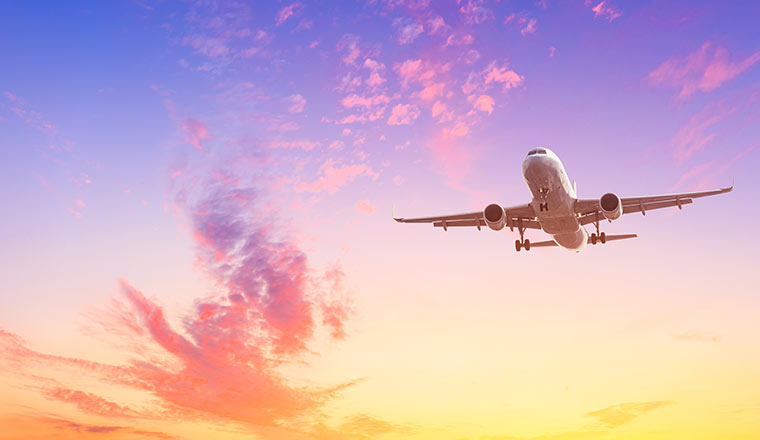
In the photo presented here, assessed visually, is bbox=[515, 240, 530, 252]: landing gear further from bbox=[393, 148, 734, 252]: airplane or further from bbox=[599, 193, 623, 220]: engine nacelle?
bbox=[599, 193, 623, 220]: engine nacelle

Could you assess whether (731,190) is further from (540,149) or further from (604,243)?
(540,149)

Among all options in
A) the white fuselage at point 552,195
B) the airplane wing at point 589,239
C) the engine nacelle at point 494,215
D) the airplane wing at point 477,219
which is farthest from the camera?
the airplane wing at point 589,239

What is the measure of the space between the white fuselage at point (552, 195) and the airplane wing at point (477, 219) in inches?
96.8

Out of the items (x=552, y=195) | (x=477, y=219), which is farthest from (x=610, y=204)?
(x=477, y=219)

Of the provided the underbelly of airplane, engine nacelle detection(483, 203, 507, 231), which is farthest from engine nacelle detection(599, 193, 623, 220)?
engine nacelle detection(483, 203, 507, 231)

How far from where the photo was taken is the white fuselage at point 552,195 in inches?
1844

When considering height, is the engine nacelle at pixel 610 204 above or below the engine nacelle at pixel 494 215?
below

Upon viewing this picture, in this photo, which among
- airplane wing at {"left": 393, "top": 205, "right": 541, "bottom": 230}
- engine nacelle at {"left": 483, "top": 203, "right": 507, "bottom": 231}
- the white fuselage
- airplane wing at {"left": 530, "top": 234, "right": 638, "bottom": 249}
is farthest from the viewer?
airplane wing at {"left": 530, "top": 234, "right": 638, "bottom": 249}

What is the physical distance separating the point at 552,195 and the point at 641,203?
12.0 metres

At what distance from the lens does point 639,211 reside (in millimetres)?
57938

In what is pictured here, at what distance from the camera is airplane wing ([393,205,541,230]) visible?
55625 millimetres

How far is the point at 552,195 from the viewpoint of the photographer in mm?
49375

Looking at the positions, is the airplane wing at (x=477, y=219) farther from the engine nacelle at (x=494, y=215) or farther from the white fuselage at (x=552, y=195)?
the white fuselage at (x=552, y=195)

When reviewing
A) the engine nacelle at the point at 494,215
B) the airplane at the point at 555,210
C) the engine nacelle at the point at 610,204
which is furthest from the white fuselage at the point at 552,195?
the engine nacelle at the point at 494,215
